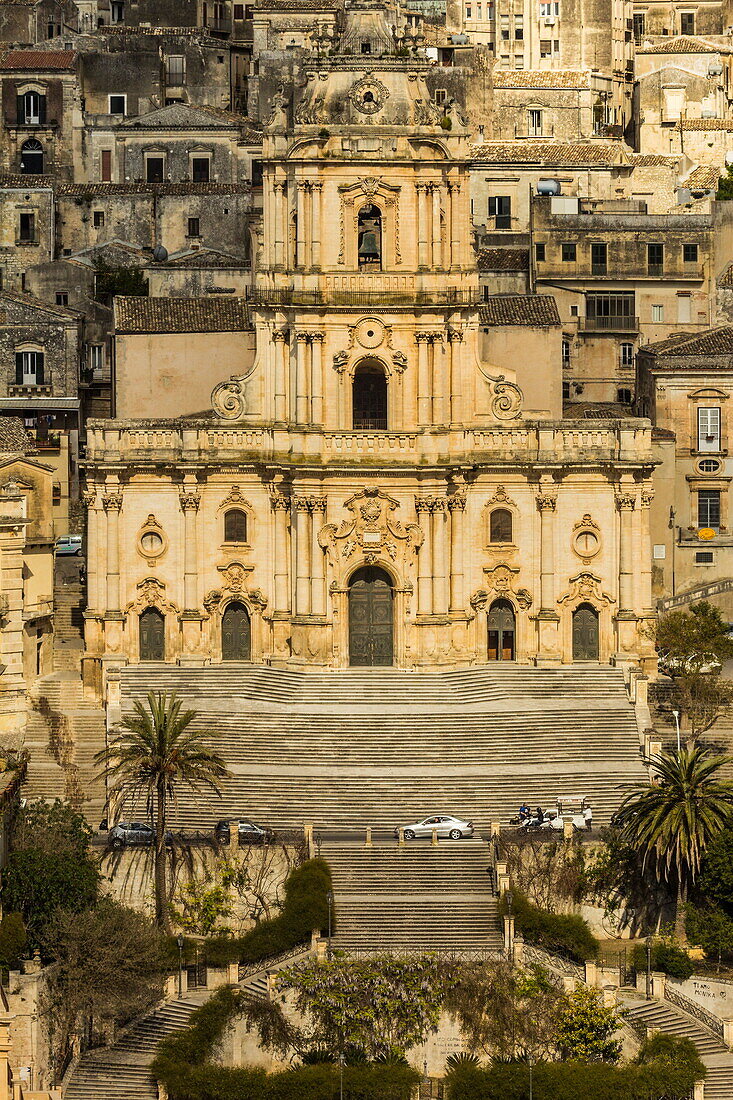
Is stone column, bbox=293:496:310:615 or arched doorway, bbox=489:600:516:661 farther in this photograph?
arched doorway, bbox=489:600:516:661

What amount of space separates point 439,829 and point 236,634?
13.4 metres

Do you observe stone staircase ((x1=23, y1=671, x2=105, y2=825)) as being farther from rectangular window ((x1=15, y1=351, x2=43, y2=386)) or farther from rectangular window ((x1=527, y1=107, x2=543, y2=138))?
rectangular window ((x1=527, y1=107, x2=543, y2=138))

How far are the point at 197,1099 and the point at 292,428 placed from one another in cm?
2617

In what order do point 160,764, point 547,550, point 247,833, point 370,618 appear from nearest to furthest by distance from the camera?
point 160,764 < point 247,833 < point 370,618 < point 547,550

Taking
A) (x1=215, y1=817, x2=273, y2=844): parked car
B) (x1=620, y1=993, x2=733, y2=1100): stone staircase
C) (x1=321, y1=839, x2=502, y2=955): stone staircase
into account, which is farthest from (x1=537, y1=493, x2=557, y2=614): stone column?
(x1=620, y1=993, x2=733, y2=1100): stone staircase

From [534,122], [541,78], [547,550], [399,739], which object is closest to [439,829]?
[399,739]

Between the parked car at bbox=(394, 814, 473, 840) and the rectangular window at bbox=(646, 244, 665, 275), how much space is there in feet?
112

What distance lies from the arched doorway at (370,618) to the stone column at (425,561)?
95 centimetres

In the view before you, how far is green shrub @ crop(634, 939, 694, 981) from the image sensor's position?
9925 centimetres

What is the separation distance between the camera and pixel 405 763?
10825cm

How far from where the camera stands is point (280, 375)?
115188 mm

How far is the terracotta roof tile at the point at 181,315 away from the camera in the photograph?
12244 cm

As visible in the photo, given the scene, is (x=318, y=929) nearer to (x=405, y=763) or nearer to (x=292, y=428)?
(x=405, y=763)

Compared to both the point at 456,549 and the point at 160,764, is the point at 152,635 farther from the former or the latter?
the point at 160,764
